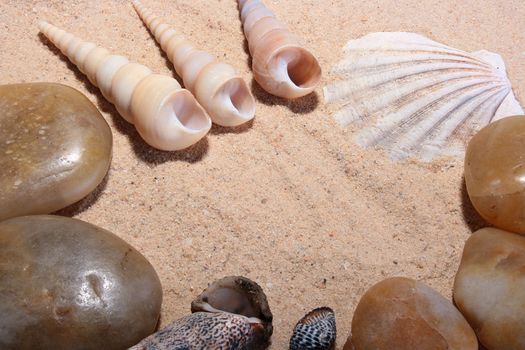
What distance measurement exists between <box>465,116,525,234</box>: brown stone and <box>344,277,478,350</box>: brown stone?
336 millimetres

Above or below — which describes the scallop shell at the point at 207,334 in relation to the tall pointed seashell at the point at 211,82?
below

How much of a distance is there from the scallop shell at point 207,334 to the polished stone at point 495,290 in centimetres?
57

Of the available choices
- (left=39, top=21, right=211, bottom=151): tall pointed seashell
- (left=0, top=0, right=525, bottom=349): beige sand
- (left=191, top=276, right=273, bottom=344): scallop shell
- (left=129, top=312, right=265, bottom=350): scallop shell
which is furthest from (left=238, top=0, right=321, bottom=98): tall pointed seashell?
(left=129, top=312, right=265, bottom=350): scallop shell

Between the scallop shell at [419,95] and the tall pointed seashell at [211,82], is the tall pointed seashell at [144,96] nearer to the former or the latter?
→ the tall pointed seashell at [211,82]

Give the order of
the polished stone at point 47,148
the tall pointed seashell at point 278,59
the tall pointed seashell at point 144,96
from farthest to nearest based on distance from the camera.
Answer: the tall pointed seashell at point 278,59, the tall pointed seashell at point 144,96, the polished stone at point 47,148

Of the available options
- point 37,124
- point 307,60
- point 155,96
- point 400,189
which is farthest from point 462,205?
point 37,124

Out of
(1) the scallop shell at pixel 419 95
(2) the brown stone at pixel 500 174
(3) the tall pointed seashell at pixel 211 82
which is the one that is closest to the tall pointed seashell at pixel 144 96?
(3) the tall pointed seashell at pixel 211 82

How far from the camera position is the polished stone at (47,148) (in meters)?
1.60

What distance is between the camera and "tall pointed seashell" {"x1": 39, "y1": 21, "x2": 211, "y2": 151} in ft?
5.80

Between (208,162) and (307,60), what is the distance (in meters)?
0.49

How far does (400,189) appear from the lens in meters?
1.87

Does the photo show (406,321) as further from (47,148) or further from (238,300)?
(47,148)

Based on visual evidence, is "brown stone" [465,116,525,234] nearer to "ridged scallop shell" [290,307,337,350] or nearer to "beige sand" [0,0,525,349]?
"beige sand" [0,0,525,349]

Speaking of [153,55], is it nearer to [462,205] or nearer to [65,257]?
[65,257]
